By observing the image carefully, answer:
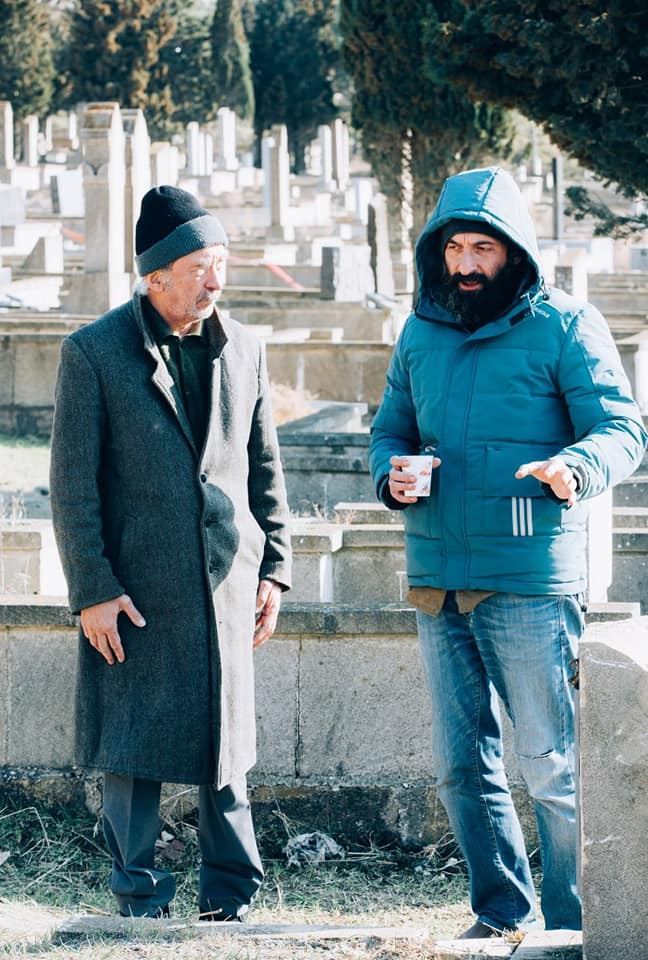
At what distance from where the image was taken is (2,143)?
51.3 meters

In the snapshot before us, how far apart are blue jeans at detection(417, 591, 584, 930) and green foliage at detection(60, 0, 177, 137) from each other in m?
52.1

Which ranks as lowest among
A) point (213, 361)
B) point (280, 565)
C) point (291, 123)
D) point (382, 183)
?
point (280, 565)

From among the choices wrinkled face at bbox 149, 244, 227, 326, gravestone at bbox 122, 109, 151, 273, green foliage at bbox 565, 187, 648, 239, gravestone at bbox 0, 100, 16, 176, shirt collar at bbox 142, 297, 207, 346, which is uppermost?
gravestone at bbox 0, 100, 16, 176

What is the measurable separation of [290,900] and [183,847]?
63cm

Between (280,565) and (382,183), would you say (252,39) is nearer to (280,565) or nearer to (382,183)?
(382,183)

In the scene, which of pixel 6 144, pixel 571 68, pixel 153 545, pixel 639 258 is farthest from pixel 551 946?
pixel 6 144

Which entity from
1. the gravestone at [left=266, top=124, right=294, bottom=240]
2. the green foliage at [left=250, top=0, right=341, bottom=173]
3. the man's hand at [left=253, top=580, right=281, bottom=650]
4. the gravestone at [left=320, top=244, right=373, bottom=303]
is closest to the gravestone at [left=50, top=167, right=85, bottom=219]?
the gravestone at [left=266, top=124, right=294, bottom=240]

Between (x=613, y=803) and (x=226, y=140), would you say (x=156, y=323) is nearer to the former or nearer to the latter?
(x=613, y=803)

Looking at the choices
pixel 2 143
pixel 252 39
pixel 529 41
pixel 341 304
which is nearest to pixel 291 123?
pixel 252 39

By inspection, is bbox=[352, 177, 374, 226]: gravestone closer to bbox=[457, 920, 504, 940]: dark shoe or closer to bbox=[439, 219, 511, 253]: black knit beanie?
bbox=[439, 219, 511, 253]: black knit beanie

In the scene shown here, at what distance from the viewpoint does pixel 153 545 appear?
14.3 feet

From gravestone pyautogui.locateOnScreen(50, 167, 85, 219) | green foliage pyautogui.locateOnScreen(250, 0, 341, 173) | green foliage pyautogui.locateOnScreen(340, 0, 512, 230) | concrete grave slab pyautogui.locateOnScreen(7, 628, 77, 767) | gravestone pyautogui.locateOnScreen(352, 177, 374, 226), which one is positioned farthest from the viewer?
green foliage pyautogui.locateOnScreen(250, 0, 341, 173)

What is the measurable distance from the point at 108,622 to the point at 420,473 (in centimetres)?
88

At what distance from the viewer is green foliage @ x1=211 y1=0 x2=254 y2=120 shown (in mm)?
63938
